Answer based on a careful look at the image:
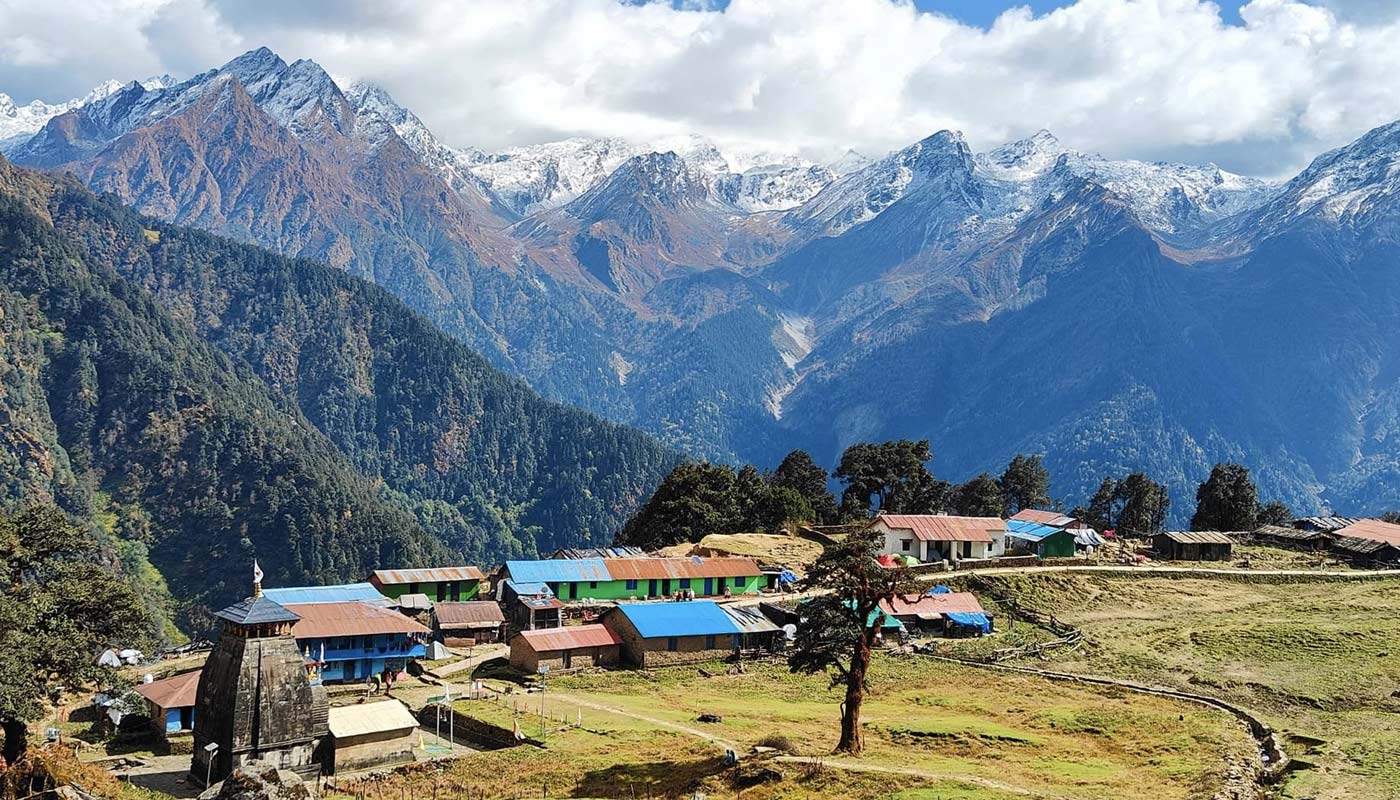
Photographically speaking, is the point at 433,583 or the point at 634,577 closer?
the point at 634,577

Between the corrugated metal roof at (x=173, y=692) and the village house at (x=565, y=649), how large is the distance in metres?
20.2

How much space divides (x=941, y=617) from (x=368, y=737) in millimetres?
45926

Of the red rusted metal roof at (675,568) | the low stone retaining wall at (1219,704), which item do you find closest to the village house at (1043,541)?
the red rusted metal roof at (675,568)

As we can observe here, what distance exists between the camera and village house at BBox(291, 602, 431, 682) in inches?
2867

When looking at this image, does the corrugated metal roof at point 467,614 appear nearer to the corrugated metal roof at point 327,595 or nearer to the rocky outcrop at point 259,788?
the corrugated metal roof at point 327,595

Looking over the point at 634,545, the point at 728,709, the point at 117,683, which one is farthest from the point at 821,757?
the point at 634,545

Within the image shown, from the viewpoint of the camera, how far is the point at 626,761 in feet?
156

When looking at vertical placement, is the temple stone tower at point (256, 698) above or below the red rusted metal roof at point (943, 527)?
below

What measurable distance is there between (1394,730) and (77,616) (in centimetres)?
6229

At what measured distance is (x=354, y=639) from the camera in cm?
7456

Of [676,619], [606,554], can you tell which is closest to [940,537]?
[606,554]

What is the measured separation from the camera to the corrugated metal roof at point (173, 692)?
57.1 m

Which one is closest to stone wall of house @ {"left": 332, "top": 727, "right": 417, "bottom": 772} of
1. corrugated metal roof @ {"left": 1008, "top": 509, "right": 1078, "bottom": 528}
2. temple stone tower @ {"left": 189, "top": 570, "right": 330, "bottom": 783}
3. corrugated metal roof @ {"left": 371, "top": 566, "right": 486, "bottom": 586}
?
temple stone tower @ {"left": 189, "top": 570, "right": 330, "bottom": 783}

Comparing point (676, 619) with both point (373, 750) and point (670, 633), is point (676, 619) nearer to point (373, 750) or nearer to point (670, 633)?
point (670, 633)
